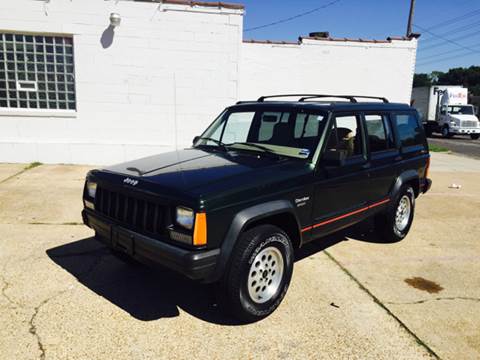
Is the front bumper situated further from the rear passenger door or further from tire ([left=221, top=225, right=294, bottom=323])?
tire ([left=221, top=225, right=294, bottom=323])

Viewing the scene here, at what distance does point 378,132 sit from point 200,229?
2930mm

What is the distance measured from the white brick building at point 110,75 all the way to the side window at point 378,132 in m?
5.83

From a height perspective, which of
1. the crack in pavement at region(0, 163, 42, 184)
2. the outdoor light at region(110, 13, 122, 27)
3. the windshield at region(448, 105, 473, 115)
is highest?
the outdoor light at region(110, 13, 122, 27)

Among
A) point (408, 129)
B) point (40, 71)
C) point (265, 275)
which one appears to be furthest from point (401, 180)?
point (40, 71)

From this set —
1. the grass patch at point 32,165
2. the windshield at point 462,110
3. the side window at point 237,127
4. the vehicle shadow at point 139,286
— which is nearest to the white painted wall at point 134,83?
the grass patch at point 32,165

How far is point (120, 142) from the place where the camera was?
10242 mm

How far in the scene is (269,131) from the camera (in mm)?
4391

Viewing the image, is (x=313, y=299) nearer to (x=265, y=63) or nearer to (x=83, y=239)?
(x=83, y=239)

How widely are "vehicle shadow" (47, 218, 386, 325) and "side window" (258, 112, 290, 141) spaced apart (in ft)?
4.92

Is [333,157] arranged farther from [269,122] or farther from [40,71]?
[40,71]

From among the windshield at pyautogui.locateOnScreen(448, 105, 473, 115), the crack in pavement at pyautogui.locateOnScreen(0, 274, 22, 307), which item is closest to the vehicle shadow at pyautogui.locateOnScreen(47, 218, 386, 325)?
the crack in pavement at pyautogui.locateOnScreen(0, 274, 22, 307)

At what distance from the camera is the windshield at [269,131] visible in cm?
402

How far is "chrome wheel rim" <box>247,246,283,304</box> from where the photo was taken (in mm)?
3361

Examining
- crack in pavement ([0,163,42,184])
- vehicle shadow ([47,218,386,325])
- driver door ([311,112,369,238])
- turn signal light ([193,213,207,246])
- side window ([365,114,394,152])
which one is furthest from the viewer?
crack in pavement ([0,163,42,184])
